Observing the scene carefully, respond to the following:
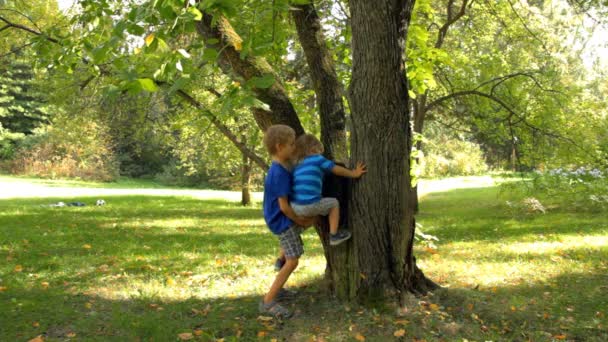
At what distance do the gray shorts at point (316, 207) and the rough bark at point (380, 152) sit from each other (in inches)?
A: 10.3

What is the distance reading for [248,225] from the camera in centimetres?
1366

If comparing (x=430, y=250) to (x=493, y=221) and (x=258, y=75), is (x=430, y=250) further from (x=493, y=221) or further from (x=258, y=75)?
(x=493, y=221)

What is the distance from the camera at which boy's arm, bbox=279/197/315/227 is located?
4.54 meters

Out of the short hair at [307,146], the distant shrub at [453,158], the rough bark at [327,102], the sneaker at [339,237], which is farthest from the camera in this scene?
the distant shrub at [453,158]

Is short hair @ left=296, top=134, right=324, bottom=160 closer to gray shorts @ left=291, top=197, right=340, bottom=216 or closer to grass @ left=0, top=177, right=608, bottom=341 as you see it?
gray shorts @ left=291, top=197, right=340, bottom=216

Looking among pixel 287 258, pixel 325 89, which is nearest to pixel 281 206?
pixel 287 258

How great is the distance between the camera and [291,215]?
4.61m

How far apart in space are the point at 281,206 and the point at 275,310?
42.3 inches

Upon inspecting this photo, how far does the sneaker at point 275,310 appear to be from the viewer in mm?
4797

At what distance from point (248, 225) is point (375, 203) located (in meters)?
9.34

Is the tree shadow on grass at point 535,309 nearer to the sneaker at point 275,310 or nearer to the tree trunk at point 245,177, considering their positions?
the sneaker at point 275,310

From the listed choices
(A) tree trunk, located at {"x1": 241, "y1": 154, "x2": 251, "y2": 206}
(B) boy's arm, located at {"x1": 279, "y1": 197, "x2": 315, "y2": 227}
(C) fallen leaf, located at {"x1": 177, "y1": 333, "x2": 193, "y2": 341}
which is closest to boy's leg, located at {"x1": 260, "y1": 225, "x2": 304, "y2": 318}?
(B) boy's arm, located at {"x1": 279, "y1": 197, "x2": 315, "y2": 227}

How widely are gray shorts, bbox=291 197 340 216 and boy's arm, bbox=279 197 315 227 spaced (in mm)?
51

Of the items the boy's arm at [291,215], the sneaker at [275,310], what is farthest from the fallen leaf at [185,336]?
the boy's arm at [291,215]
